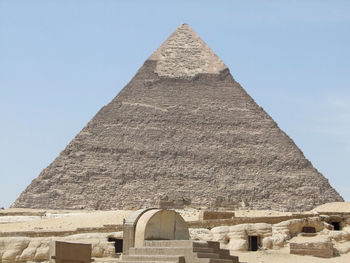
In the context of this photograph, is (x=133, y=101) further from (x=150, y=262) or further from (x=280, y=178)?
(x=150, y=262)

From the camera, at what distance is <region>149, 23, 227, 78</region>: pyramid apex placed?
16312cm

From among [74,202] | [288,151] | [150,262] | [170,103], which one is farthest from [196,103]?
[150,262]

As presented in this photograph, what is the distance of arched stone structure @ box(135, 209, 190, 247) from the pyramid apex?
148m

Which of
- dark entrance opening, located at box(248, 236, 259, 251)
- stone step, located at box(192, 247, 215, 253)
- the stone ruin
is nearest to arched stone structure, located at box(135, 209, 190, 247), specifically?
the stone ruin

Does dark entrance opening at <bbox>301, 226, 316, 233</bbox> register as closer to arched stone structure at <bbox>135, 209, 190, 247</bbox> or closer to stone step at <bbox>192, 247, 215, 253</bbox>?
arched stone structure at <bbox>135, 209, 190, 247</bbox>

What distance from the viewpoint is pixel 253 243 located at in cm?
2053

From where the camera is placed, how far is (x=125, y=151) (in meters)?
162

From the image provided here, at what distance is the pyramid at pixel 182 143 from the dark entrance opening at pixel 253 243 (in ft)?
439

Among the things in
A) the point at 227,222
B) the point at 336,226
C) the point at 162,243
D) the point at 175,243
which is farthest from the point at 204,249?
the point at 336,226

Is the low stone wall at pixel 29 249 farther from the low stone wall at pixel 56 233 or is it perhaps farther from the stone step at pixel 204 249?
the low stone wall at pixel 56 233

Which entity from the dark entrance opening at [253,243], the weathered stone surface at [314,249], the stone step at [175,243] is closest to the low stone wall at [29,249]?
A: the stone step at [175,243]

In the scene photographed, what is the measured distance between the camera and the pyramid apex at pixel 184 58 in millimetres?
163125

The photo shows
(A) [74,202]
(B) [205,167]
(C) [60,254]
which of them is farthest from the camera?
(B) [205,167]

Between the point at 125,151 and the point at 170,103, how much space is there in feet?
28.6
